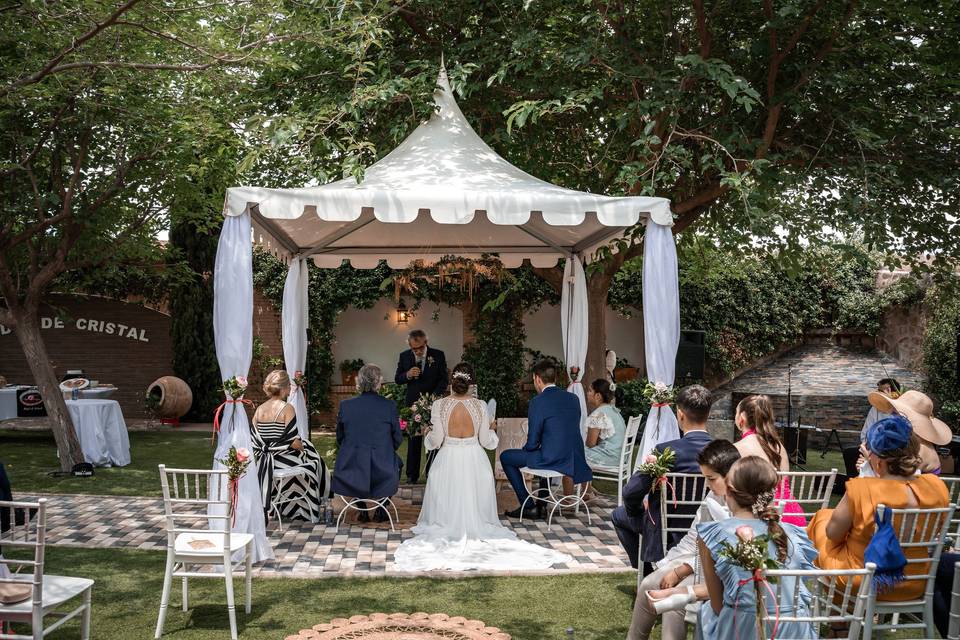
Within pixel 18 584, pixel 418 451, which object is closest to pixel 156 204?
pixel 418 451

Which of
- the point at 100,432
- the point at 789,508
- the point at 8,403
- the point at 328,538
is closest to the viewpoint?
the point at 789,508

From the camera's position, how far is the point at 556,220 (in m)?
6.53

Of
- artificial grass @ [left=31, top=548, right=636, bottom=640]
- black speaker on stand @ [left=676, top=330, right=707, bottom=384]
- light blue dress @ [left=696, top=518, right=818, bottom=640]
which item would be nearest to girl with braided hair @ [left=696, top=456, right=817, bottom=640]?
light blue dress @ [left=696, top=518, right=818, bottom=640]

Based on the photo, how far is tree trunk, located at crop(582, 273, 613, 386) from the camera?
10.4 m

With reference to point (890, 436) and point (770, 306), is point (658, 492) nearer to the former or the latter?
point (890, 436)

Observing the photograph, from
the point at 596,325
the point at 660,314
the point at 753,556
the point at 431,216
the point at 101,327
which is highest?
the point at 431,216

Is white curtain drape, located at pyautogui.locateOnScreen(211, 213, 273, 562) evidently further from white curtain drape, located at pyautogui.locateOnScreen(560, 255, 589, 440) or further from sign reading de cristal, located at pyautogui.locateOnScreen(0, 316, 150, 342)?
sign reading de cristal, located at pyautogui.locateOnScreen(0, 316, 150, 342)

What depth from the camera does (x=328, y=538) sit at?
264 inches

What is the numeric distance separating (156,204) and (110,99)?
8.98 feet

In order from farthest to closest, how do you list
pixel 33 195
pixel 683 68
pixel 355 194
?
pixel 33 195 < pixel 683 68 < pixel 355 194

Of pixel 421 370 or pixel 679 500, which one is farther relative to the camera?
pixel 421 370

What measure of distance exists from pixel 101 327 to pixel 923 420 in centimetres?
1465

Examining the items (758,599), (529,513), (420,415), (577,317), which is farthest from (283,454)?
(758,599)

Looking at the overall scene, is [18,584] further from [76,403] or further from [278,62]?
[76,403]
